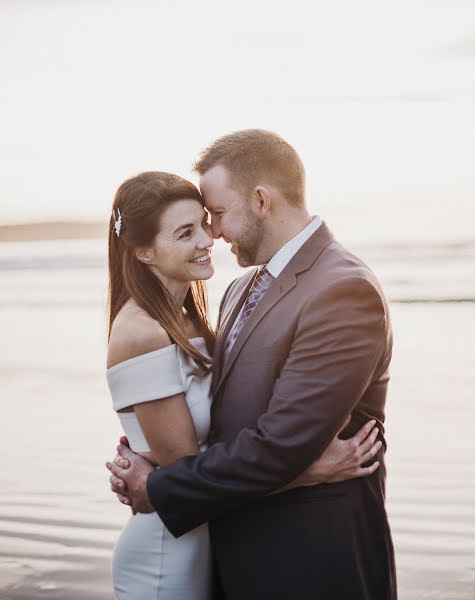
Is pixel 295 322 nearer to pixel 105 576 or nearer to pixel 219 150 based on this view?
pixel 219 150

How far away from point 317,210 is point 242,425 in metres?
25.2

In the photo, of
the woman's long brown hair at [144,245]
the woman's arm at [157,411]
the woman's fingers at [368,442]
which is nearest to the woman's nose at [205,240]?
the woman's long brown hair at [144,245]

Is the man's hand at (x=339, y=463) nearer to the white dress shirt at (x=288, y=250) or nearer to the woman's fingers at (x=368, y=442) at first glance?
the woman's fingers at (x=368, y=442)

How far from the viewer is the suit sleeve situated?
2.55m

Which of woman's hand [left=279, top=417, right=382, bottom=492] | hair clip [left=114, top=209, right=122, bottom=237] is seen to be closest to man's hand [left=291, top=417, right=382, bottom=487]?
woman's hand [left=279, top=417, right=382, bottom=492]

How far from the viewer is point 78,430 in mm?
6816

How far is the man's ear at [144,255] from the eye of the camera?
3.08 m

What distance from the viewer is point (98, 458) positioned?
245 inches

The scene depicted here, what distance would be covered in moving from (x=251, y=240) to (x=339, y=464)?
31.4 inches

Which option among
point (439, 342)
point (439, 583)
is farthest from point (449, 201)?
point (439, 583)

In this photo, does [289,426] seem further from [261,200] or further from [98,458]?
[98,458]

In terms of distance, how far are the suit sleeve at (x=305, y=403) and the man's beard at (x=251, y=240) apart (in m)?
0.45

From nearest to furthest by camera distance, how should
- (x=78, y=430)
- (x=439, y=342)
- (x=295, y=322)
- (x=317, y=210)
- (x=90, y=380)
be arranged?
(x=295, y=322), (x=78, y=430), (x=90, y=380), (x=439, y=342), (x=317, y=210)

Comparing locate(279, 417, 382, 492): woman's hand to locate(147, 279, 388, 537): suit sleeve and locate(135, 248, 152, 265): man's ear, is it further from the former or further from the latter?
locate(135, 248, 152, 265): man's ear
